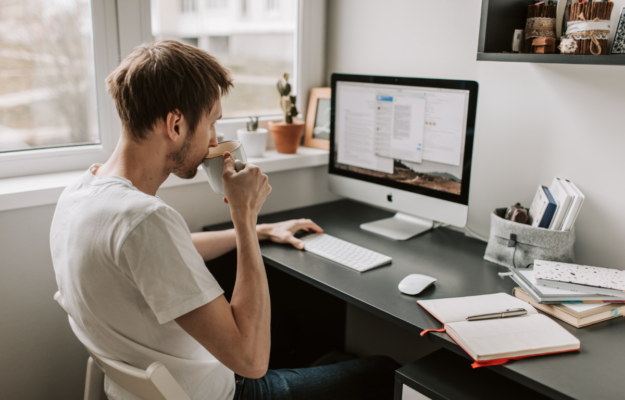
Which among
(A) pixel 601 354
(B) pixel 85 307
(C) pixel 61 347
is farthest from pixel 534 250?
(C) pixel 61 347

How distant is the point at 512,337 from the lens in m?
1.03

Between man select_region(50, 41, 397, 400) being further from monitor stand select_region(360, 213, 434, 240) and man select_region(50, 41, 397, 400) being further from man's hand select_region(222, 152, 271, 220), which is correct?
monitor stand select_region(360, 213, 434, 240)

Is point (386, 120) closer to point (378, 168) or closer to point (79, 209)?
point (378, 168)

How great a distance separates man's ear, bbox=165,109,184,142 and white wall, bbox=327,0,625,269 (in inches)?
41.6

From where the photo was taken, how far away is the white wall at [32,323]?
144 cm

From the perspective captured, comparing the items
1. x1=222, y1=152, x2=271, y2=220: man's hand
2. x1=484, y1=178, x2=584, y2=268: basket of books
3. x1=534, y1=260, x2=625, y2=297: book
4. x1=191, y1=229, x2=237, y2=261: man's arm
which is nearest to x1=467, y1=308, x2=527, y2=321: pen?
x1=534, y1=260, x2=625, y2=297: book

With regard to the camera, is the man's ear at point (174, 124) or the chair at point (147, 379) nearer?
the chair at point (147, 379)

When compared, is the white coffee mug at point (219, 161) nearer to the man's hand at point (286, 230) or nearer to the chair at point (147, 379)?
the man's hand at point (286, 230)

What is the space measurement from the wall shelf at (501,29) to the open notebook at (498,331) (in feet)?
2.03

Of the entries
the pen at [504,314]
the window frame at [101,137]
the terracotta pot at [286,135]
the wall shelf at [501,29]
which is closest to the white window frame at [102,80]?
the window frame at [101,137]

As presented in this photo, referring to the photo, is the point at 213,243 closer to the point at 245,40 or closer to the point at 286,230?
the point at 286,230

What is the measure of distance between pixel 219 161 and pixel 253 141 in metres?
0.69

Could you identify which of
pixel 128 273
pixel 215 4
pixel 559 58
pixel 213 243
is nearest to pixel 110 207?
pixel 128 273

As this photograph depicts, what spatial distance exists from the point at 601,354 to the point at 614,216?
0.54m
